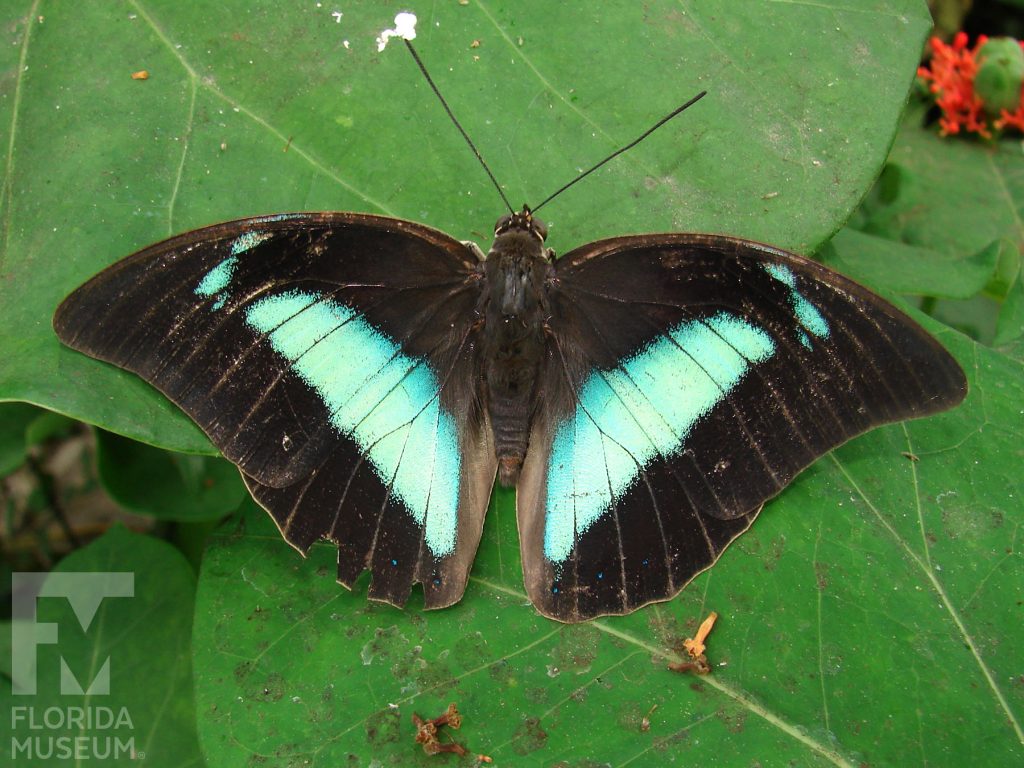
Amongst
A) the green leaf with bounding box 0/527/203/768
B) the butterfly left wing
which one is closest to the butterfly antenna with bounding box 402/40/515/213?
the butterfly left wing

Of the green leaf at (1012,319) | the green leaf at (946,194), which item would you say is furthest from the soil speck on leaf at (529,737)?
the green leaf at (946,194)

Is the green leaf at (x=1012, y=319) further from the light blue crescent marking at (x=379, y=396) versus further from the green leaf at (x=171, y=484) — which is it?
the green leaf at (x=171, y=484)

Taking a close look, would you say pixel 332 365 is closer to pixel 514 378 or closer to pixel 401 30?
pixel 514 378

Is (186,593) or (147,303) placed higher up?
(147,303)

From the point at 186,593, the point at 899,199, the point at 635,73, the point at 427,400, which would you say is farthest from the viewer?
the point at 899,199

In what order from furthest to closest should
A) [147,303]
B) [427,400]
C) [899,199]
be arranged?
[899,199]
[427,400]
[147,303]

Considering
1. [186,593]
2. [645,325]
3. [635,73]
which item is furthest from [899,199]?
[186,593]

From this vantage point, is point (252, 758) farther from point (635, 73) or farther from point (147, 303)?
point (635, 73)
